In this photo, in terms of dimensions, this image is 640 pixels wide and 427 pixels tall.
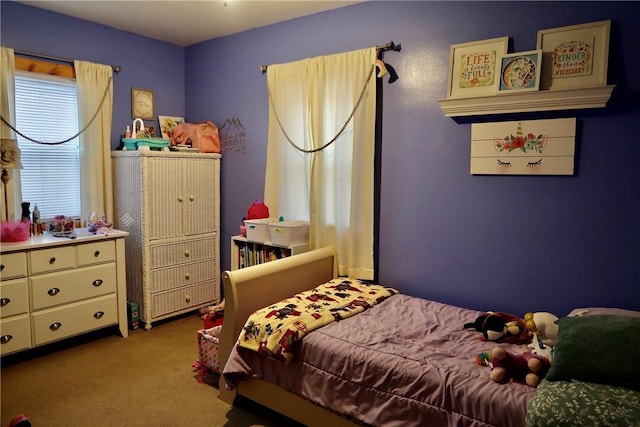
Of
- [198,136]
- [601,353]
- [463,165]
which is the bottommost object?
[601,353]

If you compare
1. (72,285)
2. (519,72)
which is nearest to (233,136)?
(72,285)

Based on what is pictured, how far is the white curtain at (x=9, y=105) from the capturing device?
308cm

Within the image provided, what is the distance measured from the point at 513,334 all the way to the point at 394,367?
66cm

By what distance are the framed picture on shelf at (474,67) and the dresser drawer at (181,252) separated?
7.78 feet

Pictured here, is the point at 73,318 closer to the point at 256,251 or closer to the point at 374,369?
the point at 256,251

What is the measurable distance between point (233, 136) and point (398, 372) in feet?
8.76

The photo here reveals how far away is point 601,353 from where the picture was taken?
1.68m

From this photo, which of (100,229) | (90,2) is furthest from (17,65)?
(100,229)

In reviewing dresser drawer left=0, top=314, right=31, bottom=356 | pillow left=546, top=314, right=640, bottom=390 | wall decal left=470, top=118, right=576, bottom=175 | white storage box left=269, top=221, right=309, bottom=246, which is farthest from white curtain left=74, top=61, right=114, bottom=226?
pillow left=546, top=314, right=640, bottom=390

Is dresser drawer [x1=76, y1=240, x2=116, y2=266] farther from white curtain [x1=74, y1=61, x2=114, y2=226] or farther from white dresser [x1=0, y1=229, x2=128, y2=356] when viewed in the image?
white curtain [x1=74, y1=61, x2=114, y2=226]

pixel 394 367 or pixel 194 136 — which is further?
pixel 194 136

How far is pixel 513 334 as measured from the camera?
2.18 m

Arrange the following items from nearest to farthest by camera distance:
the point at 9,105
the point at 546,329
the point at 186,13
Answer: the point at 546,329 → the point at 9,105 → the point at 186,13

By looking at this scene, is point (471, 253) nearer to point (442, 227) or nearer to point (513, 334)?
point (442, 227)
